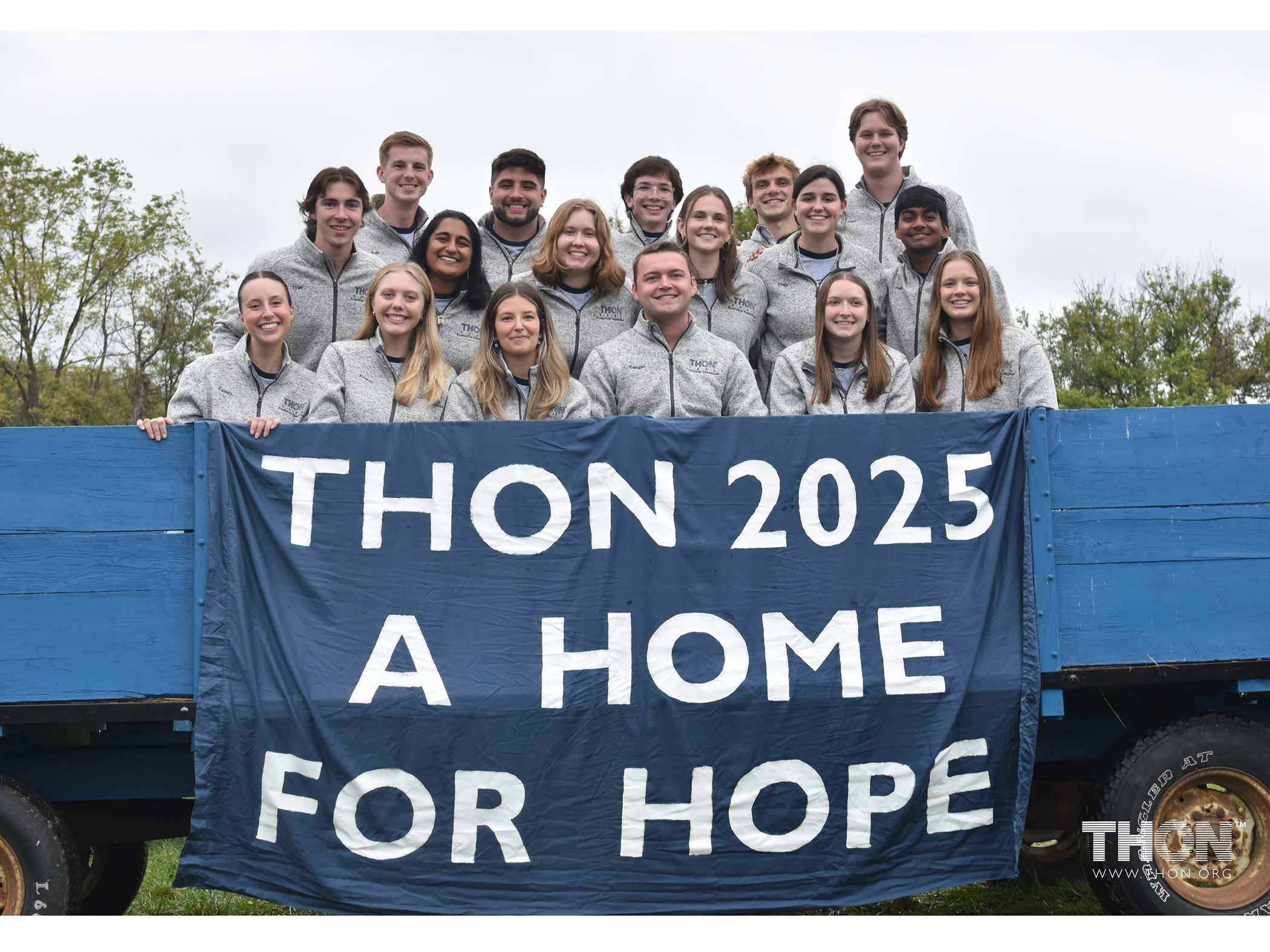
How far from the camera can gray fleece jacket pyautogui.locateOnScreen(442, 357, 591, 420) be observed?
471cm

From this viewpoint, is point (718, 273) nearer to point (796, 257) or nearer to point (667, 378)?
point (796, 257)

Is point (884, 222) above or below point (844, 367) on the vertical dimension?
above

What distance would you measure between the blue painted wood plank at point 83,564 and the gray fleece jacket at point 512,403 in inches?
48.9

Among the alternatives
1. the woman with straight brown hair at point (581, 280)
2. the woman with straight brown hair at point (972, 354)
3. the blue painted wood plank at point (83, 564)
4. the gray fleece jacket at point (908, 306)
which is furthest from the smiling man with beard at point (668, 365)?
the blue painted wood plank at point (83, 564)

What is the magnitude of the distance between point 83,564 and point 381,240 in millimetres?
2590

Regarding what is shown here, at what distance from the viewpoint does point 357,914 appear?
13.7 ft

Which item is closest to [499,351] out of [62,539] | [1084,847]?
[62,539]

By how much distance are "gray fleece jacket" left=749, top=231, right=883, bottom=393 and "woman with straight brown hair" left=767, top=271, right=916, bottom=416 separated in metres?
0.59

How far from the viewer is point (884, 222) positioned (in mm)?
6098

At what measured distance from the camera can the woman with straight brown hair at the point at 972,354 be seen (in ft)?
15.8

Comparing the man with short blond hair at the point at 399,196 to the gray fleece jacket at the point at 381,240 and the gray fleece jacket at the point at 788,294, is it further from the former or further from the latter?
the gray fleece jacket at the point at 788,294

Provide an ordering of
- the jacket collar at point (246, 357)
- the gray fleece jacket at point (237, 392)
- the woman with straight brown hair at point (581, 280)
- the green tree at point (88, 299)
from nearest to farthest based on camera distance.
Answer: the gray fleece jacket at point (237, 392) < the jacket collar at point (246, 357) < the woman with straight brown hair at point (581, 280) < the green tree at point (88, 299)

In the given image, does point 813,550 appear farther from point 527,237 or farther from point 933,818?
point 527,237

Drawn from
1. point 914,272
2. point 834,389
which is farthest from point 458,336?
point 914,272
